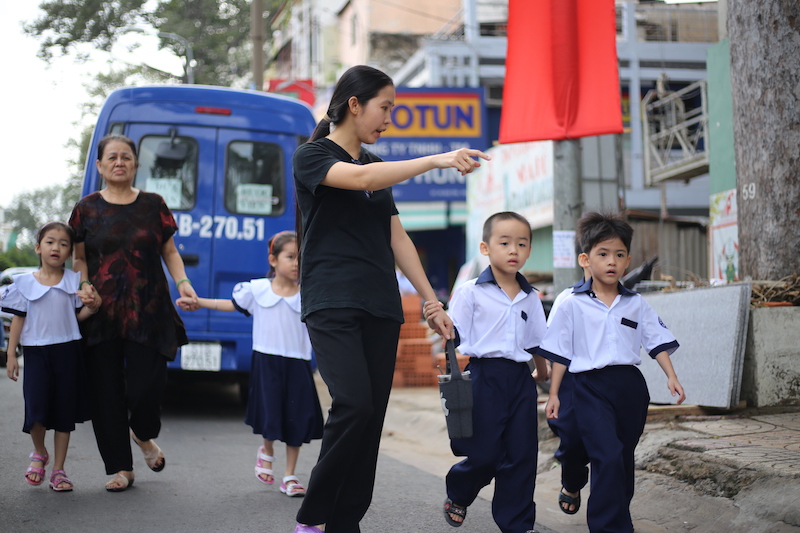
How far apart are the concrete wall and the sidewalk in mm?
118

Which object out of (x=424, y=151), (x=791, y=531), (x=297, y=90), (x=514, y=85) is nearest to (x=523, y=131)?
(x=514, y=85)

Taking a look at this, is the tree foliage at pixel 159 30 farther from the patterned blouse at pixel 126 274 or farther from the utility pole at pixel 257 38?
the patterned blouse at pixel 126 274

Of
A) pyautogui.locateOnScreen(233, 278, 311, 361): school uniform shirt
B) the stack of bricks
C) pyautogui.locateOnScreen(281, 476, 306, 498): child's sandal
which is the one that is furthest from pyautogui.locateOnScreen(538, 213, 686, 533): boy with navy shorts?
the stack of bricks

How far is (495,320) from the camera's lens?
436 centimetres

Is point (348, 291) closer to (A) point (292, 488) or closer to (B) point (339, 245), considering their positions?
(B) point (339, 245)

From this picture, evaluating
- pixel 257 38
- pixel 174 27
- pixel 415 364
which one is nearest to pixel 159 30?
pixel 174 27

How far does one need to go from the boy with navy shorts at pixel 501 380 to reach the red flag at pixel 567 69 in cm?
264

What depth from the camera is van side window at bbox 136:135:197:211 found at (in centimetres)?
853

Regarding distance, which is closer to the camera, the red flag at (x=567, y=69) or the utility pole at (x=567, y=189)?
the red flag at (x=567, y=69)

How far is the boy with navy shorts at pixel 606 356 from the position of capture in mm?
4113

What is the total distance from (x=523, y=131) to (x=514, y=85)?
16.0 inches

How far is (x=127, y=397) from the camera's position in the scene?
5.15 metres

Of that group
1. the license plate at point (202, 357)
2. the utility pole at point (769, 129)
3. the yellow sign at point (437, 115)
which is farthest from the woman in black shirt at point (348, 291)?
the yellow sign at point (437, 115)

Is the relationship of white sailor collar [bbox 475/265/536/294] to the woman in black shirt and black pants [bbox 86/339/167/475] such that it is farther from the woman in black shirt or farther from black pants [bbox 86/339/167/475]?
black pants [bbox 86/339/167/475]
